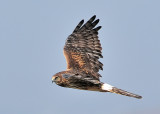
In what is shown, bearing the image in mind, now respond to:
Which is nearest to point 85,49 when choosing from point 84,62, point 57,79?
point 84,62

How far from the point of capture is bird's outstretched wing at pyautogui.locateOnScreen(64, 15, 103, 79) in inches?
477

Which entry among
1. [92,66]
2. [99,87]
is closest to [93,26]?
[92,66]

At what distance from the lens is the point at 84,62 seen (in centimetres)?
1229

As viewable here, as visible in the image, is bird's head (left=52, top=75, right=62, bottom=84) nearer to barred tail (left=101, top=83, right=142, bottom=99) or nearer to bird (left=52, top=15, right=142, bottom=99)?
bird (left=52, top=15, right=142, bottom=99)

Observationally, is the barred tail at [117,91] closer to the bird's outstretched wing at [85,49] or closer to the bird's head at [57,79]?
the bird's outstretched wing at [85,49]

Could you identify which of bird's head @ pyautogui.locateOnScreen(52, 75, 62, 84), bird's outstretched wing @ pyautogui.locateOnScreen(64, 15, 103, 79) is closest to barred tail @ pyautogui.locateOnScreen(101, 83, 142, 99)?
bird's outstretched wing @ pyautogui.locateOnScreen(64, 15, 103, 79)

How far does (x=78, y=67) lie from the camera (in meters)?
12.0

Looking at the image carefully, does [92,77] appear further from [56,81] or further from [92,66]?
[56,81]

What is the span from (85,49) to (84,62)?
577 mm

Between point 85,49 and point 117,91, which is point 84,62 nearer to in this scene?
point 85,49

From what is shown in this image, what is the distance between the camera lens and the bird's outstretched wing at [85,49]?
39.8 ft

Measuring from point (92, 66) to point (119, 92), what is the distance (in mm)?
1641

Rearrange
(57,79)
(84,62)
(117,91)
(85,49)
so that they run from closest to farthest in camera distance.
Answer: (57,79)
(117,91)
(84,62)
(85,49)

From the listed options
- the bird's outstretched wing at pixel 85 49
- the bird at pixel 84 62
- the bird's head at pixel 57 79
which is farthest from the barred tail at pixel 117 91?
the bird's head at pixel 57 79
